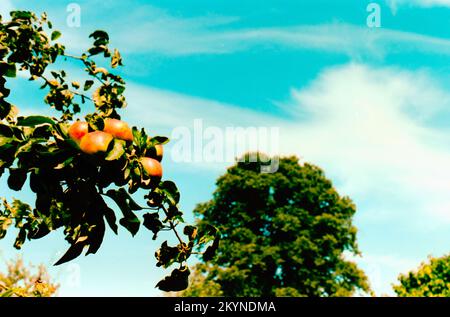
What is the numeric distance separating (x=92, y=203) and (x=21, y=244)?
1.66 meters

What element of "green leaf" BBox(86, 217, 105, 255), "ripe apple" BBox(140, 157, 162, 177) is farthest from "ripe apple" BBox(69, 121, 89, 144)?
"green leaf" BBox(86, 217, 105, 255)

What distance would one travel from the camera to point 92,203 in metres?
2.40

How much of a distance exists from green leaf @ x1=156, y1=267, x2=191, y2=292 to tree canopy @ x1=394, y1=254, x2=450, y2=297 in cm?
1889

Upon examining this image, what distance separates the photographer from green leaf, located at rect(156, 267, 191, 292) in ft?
8.63

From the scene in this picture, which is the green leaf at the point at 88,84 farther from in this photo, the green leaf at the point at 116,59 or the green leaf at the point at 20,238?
the green leaf at the point at 20,238

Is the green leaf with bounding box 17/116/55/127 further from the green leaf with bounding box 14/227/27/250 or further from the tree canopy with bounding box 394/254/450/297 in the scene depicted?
the tree canopy with bounding box 394/254/450/297

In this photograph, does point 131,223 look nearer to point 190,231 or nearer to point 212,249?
point 190,231

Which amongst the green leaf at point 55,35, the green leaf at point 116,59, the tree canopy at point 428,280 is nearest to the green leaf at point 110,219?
the green leaf at point 116,59

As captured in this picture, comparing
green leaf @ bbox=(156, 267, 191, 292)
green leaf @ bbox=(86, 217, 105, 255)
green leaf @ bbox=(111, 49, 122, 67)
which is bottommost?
green leaf @ bbox=(156, 267, 191, 292)

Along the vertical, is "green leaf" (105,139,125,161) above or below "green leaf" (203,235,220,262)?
above

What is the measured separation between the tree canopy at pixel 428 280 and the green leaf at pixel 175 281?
1889 centimetres

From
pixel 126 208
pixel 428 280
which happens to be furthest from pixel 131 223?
pixel 428 280

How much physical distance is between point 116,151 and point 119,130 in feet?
1.10

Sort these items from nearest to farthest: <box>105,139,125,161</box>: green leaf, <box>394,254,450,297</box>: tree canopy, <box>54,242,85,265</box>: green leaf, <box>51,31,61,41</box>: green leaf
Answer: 1. <box>105,139,125,161</box>: green leaf
2. <box>54,242,85,265</box>: green leaf
3. <box>51,31,61,41</box>: green leaf
4. <box>394,254,450,297</box>: tree canopy
